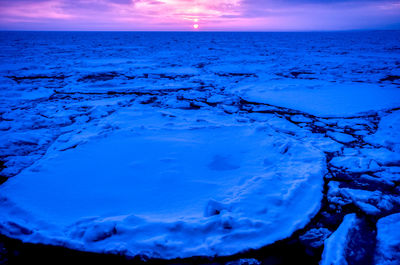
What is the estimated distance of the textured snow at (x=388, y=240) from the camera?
3.44ft

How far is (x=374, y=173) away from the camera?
1.68m

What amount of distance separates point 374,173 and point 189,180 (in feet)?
4.26

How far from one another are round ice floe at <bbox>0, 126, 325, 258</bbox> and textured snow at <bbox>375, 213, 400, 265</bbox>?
0.32 meters

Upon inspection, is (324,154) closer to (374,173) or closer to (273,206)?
(374,173)

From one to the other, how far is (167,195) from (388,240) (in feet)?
3.80

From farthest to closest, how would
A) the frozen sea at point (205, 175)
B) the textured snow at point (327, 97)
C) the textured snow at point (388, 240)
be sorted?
the textured snow at point (327, 97), the frozen sea at point (205, 175), the textured snow at point (388, 240)

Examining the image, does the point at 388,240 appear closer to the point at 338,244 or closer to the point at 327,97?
the point at 338,244

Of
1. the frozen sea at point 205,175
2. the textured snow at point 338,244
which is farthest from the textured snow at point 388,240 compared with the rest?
the textured snow at point 338,244

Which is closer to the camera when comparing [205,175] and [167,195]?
[167,195]

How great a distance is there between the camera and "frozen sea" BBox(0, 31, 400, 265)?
1.17m

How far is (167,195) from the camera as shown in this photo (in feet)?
4.87

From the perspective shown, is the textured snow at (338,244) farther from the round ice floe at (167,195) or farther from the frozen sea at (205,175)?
the round ice floe at (167,195)

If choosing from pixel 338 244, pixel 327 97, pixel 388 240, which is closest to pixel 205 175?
pixel 338 244

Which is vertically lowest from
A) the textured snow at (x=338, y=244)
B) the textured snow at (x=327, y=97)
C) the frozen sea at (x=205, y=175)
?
the textured snow at (x=338, y=244)
